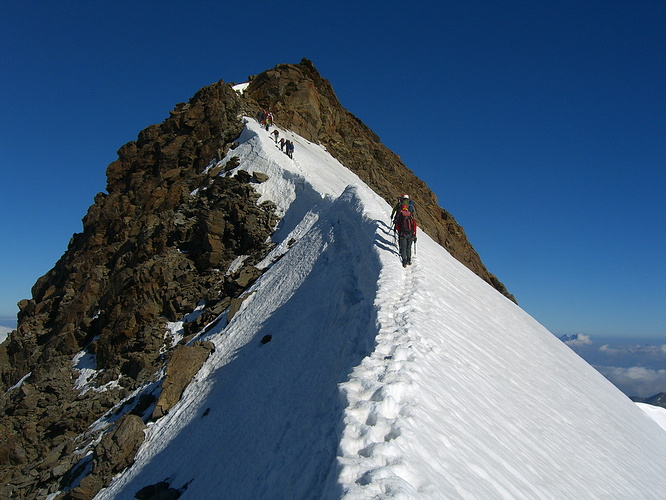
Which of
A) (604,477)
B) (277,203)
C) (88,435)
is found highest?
(277,203)

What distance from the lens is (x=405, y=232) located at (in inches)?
462

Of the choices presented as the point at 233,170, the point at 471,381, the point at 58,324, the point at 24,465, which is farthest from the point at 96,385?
the point at 471,381

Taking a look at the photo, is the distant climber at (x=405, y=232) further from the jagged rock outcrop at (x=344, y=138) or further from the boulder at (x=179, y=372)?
the jagged rock outcrop at (x=344, y=138)

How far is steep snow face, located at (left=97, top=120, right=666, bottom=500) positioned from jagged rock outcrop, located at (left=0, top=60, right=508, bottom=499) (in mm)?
1874

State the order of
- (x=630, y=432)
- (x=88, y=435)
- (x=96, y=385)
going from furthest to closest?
(x=96, y=385)
(x=88, y=435)
(x=630, y=432)

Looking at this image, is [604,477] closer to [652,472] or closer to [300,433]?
[652,472]

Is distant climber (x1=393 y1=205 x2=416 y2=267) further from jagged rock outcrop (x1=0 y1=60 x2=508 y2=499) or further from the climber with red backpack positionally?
jagged rock outcrop (x1=0 y1=60 x2=508 y2=499)

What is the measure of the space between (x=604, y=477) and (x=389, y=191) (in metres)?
31.5

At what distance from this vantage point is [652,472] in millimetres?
8773

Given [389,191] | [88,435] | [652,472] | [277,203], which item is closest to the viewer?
[652,472]

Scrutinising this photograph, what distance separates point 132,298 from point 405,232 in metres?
13.3

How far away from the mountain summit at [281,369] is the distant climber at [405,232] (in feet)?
2.04

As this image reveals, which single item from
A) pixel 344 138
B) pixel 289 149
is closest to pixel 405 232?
pixel 289 149

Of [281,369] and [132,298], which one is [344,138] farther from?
[281,369]
